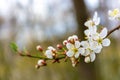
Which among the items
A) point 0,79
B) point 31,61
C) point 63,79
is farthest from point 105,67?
point 0,79

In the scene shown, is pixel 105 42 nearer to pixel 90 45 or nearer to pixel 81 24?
pixel 90 45

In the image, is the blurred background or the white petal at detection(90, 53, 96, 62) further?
the blurred background

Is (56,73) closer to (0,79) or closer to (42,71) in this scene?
(42,71)

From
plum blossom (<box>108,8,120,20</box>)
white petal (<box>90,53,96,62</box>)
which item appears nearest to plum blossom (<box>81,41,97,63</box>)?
white petal (<box>90,53,96,62</box>)

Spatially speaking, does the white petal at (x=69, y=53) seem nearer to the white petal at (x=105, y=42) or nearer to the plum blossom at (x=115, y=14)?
the white petal at (x=105, y=42)

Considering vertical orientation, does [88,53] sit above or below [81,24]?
below

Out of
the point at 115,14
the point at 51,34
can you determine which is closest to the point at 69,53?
the point at 115,14

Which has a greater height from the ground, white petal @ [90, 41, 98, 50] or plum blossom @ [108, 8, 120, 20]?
plum blossom @ [108, 8, 120, 20]

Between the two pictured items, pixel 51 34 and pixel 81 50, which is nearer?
pixel 81 50

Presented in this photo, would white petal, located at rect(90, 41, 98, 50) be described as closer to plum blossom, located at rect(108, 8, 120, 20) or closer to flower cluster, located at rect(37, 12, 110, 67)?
flower cluster, located at rect(37, 12, 110, 67)
